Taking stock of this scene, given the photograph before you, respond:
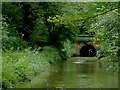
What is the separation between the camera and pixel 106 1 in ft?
23.3

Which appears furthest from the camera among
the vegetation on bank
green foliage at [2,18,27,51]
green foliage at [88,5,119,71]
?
green foliage at [2,18,27,51]

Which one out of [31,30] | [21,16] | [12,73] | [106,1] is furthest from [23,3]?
[106,1]

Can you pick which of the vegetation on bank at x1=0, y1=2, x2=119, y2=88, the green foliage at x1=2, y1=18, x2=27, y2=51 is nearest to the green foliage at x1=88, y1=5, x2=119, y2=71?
the vegetation on bank at x1=0, y1=2, x2=119, y2=88

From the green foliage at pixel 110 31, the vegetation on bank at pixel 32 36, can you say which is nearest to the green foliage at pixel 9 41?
the vegetation on bank at pixel 32 36

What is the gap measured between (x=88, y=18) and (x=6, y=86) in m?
4.15

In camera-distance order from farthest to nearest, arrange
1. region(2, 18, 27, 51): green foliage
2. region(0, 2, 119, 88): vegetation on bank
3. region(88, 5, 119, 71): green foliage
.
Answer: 1. region(2, 18, 27, 51): green foliage
2. region(0, 2, 119, 88): vegetation on bank
3. region(88, 5, 119, 71): green foliage

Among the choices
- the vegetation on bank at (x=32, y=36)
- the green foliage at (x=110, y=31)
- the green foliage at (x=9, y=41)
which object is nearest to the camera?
the green foliage at (x=110, y=31)

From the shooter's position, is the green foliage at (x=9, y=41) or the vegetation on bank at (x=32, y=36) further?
the green foliage at (x=9, y=41)

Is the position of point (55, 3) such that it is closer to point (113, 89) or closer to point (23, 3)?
point (23, 3)

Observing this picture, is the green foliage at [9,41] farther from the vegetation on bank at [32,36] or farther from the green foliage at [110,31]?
the green foliage at [110,31]

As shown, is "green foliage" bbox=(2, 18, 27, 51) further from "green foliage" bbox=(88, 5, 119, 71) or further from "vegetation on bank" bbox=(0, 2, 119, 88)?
"green foliage" bbox=(88, 5, 119, 71)

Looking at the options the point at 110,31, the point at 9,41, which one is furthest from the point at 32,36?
the point at 110,31

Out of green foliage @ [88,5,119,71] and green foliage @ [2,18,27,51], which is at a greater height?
green foliage @ [88,5,119,71]

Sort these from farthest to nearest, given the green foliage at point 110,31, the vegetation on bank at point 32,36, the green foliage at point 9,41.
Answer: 1. the green foliage at point 9,41
2. the vegetation on bank at point 32,36
3. the green foliage at point 110,31
